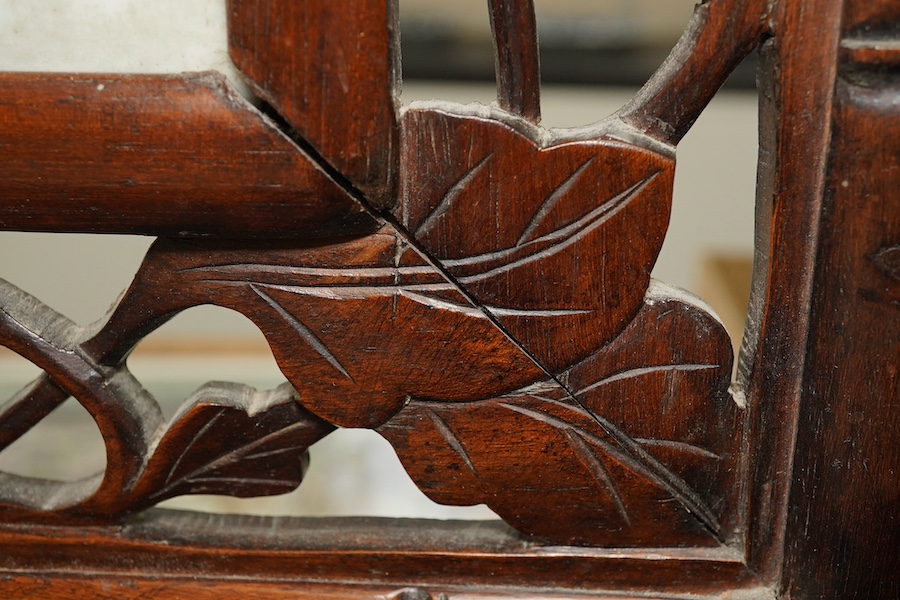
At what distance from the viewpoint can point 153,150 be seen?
347 mm

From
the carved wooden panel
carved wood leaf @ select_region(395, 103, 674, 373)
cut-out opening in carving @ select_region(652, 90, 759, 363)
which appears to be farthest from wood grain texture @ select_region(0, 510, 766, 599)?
cut-out opening in carving @ select_region(652, 90, 759, 363)

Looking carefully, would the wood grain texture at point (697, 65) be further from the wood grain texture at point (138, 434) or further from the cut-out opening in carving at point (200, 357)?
the cut-out opening in carving at point (200, 357)

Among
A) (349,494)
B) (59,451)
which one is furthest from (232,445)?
(59,451)

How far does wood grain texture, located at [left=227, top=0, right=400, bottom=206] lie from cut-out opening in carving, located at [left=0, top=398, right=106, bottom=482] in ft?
2.32

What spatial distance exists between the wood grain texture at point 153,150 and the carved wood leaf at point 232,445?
12cm

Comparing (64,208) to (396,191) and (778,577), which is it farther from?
(778,577)

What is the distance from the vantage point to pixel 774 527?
0.42 m

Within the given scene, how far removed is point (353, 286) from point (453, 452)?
0.31 ft

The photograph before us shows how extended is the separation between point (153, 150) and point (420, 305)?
0.13 meters

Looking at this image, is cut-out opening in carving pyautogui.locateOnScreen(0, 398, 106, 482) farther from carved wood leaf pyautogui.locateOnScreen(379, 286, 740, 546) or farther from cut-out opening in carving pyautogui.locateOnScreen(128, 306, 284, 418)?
carved wood leaf pyautogui.locateOnScreen(379, 286, 740, 546)

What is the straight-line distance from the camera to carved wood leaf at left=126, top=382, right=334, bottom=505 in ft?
1.43

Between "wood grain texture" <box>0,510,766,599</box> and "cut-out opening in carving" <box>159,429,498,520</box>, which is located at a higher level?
"wood grain texture" <box>0,510,766,599</box>

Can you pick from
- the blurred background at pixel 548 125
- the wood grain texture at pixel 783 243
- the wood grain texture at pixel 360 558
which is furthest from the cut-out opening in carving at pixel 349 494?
the wood grain texture at pixel 783 243

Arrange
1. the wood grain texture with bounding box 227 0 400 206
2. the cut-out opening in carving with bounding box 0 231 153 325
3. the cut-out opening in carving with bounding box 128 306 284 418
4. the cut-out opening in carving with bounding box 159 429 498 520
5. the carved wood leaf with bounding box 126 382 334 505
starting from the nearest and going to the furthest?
the wood grain texture with bounding box 227 0 400 206
the carved wood leaf with bounding box 126 382 334 505
the cut-out opening in carving with bounding box 159 429 498 520
the cut-out opening in carving with bounding box 128 306 284 418
the cut-out opening in carving with bounding box 0 231 153 325
